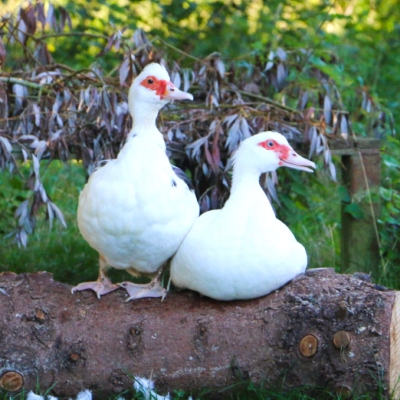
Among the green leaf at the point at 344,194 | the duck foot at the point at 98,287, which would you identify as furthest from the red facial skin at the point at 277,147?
the green leaf at the point at 344,194

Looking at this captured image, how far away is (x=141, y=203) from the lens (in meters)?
3.31

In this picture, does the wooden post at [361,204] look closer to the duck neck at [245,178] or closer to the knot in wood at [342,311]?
the duck neck at [245,178]

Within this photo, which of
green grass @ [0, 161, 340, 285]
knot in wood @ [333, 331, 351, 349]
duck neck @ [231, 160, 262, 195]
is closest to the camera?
knot in wood @ [333, 331, 351, 349]

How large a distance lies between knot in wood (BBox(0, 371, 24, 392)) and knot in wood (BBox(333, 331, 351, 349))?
1.29m

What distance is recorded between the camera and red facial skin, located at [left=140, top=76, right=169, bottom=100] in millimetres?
3486

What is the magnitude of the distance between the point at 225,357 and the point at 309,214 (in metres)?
2.90

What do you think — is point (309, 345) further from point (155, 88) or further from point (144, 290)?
point (155, 88)

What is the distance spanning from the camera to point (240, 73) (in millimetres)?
5551

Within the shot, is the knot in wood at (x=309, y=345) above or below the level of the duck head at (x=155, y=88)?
below

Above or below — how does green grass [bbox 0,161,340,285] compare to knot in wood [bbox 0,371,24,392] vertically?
below

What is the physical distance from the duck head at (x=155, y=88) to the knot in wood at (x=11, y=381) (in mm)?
1289

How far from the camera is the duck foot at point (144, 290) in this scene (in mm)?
3482

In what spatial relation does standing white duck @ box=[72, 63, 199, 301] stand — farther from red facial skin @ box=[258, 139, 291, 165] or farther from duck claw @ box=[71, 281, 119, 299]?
red facial skin @ box=[258, 139, 291, 165]

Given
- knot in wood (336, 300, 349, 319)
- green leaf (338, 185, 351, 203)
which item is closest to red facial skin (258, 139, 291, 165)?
knot in wood (336, 300, 349, 319)
